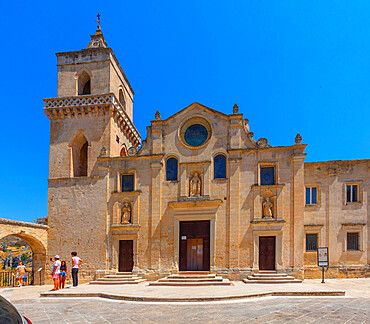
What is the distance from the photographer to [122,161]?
24.2 metres

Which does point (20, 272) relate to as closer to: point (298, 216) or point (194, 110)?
point (194, 110)

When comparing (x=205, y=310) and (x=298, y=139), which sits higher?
(x=298, y=139)

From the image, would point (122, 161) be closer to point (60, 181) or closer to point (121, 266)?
point (60, 181)

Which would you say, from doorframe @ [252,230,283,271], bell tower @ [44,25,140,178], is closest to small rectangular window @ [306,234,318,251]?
doorframe @ [252,230,283,271]

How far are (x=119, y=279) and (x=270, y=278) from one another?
9.11 m

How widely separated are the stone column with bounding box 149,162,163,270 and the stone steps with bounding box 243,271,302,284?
5.76 meters

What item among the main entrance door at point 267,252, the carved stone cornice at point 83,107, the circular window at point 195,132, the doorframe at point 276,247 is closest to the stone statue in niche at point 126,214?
the circular window at point 195,132

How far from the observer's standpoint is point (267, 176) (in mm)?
22547

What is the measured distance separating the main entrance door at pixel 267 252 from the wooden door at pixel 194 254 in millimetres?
3736

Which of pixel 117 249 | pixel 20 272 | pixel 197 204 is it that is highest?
pixel 197 204

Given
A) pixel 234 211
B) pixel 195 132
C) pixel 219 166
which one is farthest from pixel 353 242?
pixel 195 132

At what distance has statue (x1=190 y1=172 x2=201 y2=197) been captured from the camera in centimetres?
2291

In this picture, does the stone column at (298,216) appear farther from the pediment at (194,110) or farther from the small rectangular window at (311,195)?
the pediment at (194,110)

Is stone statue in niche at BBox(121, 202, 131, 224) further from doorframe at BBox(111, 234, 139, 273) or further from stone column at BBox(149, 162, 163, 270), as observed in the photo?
stone column at BBox(149, 162, 163, 270)
